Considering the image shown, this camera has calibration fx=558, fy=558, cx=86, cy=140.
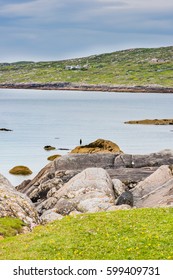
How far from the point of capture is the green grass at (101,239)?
23.5 m

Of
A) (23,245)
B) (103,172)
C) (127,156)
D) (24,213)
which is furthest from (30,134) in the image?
(23,245)

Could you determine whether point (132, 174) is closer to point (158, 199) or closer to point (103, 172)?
point (103, 172)

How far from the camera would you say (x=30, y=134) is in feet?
405

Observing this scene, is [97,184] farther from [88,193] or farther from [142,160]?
[142,160]

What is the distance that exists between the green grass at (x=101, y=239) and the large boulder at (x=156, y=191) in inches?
363

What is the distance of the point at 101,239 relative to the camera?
25.3 metres

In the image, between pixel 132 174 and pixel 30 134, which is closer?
pixel 132 174

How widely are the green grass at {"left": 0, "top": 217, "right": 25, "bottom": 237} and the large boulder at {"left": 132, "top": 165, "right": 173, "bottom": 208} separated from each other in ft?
34.0

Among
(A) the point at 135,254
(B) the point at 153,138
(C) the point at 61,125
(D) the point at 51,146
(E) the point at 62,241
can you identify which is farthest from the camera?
(C) the point at 61,125

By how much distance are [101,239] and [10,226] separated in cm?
821

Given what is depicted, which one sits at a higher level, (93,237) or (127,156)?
(127,156)

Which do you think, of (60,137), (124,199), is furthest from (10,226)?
(60,137)
